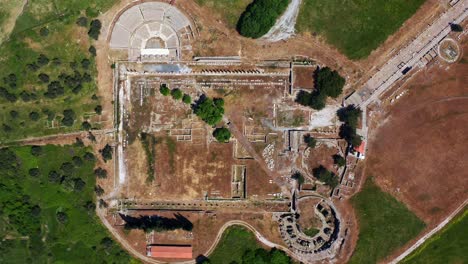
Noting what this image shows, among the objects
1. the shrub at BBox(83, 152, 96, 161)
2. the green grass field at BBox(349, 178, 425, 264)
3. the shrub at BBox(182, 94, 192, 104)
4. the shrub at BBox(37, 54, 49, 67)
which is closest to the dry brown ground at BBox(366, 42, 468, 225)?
the green grass field at BBox(349, 178, 425, 264)

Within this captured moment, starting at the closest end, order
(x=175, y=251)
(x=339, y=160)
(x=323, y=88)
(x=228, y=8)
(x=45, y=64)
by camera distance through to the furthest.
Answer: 1. (x=323, y=88)
2. (x=339, y=160)
3. (x=175, y=251)
4. (x=228, y=8)
5. (x=45, y=64)

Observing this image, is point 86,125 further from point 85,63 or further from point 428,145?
point 428,145

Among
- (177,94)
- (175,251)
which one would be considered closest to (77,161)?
(177,94)

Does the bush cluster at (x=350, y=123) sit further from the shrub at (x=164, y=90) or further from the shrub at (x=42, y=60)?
the shrub at (x=42, y=60)

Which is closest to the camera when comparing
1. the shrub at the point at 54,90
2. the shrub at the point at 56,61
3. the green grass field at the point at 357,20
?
the green grass field at the point at 357,20

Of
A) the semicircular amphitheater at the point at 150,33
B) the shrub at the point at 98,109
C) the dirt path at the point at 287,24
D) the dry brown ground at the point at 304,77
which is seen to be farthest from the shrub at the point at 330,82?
the shrub at the point at 98,109

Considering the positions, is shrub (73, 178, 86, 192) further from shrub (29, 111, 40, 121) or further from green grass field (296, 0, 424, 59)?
green grass field (296, 0, 424, 59)
